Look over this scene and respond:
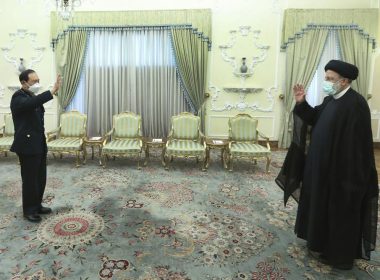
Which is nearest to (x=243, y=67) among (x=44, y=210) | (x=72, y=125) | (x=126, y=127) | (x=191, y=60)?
(x=191, y=60)

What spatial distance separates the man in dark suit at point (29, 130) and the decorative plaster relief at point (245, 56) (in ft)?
14.6

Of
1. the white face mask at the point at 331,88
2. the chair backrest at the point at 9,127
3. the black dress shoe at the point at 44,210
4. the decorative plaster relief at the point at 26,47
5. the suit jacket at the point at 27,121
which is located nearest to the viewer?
the white face mask at the point at 331,88

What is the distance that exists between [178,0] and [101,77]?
7.96 feet

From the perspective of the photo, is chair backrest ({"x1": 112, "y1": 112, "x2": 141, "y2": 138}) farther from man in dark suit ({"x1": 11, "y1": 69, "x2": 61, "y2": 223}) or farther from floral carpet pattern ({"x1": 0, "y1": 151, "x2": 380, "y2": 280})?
man in dark suit ({"x1": 11, "y1": 69, "x2": 61, "y2": 223})

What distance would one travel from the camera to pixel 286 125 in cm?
686

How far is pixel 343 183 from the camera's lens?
2.34 m

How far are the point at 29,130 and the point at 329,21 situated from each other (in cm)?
621

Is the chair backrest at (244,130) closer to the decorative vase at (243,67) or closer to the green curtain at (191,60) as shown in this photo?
the green curtain at (191,60)

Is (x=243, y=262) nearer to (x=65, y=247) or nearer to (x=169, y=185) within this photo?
(x=65, y=247)

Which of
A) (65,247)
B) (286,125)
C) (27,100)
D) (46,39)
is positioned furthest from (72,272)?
(46,39)

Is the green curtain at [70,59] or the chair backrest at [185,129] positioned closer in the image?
the chair backrest at [185,129]

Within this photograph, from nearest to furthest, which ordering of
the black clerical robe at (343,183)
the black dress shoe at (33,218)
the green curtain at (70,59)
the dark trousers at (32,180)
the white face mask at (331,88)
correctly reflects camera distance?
the black clerical robe at (343,183), the white face mask at (331,88), the dark trousers at (32,180), the black dress shoe at (33,218), the green curtain at (70,59)

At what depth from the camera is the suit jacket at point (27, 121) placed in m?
2.94

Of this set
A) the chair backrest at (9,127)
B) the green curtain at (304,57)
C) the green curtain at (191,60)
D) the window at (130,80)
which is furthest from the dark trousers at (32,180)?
the green curtain at (304,57)
